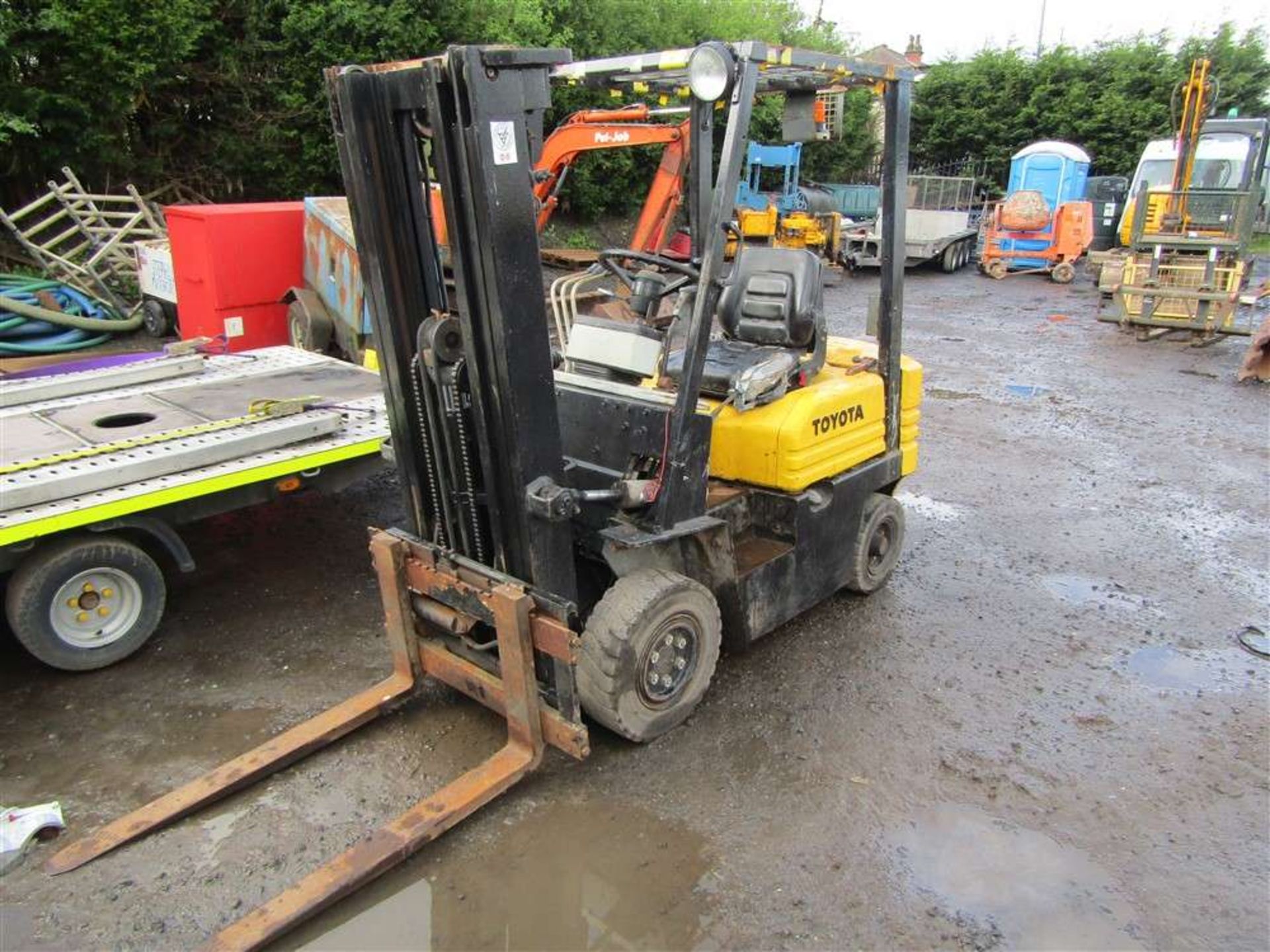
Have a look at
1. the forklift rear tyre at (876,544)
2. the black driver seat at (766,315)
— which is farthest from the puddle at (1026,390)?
the black driver seat at (766,315)

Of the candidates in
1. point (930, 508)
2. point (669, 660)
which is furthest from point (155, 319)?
point (669, 660)

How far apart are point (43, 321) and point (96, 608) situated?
7573 millimetres

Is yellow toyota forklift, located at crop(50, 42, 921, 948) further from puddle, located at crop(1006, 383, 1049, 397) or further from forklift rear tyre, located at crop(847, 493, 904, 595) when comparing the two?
puddle, located at crop(1006, 383, 1049, 397)

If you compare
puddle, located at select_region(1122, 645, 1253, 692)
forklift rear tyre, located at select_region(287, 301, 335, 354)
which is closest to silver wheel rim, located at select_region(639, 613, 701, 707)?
puddle, located at select_region(1122, 645, 1253, 692)

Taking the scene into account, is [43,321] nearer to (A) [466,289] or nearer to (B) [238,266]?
(B) [238,266]

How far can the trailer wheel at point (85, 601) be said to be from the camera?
4.01 metres

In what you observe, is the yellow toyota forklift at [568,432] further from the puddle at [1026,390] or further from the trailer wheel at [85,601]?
the puddle at [1026,390]

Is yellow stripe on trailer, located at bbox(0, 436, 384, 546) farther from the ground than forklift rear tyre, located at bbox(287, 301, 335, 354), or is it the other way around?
yellow stripe on trailer, located at bbox(0, 436, 384, 546)

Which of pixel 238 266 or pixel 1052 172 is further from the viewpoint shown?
pixel 1052 172

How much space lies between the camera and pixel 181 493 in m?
4.27

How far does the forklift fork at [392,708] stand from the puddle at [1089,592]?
335 cm

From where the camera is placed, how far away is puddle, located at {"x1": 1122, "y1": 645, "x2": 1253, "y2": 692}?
4473 millimetres

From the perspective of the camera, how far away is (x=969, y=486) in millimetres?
→ 7090

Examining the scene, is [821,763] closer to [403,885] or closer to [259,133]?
[403,885]
